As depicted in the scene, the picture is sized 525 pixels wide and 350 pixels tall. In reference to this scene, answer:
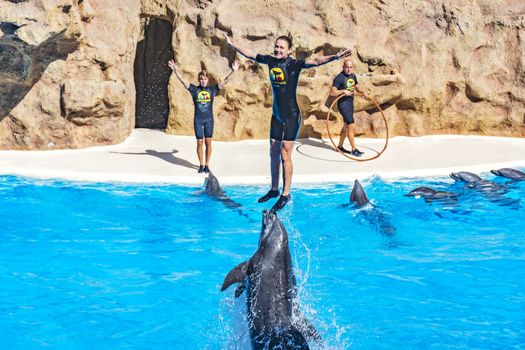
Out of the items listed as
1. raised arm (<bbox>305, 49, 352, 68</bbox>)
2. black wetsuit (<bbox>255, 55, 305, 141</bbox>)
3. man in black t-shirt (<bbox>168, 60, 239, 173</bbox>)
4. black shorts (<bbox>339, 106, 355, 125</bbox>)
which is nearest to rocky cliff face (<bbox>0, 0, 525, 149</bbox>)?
black shorts (<bbox>339, 106, 355, 125</bbox>)

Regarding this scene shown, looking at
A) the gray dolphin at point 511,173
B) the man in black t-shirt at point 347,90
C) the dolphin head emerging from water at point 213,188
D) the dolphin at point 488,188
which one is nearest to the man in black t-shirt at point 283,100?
the dolphin head emerging from water at point 213,188

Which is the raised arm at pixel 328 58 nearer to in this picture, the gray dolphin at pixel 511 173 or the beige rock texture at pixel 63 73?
the gray dolphin at pixel 511 173

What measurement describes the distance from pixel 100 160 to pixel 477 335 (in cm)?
674

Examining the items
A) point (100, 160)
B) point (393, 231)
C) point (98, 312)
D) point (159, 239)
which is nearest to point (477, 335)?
point (393, 231)

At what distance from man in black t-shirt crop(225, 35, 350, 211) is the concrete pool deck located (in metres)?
2.08

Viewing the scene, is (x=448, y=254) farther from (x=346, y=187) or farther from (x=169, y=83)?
(x=169, y=83)

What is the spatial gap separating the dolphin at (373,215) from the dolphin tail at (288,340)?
12.1 ft

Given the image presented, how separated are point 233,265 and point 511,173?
4706 millimetres

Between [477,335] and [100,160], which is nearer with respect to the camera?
[477,335]

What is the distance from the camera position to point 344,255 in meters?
6.90

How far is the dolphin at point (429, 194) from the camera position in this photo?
8.58 m

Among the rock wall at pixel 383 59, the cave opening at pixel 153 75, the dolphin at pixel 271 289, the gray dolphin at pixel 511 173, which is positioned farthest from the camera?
the cave opening at pixel 153 75

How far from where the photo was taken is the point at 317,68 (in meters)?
12.4

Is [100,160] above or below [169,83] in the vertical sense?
below
